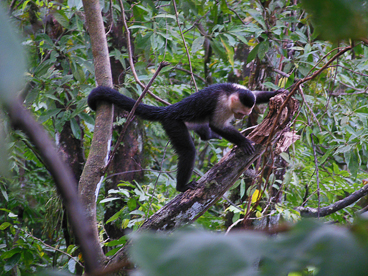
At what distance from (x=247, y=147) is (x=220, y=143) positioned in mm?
1424

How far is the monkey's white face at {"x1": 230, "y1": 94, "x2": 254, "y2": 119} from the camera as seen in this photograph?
2934 millimetres

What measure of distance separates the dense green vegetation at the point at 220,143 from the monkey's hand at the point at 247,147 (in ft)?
0.62

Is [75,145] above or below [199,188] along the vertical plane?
above

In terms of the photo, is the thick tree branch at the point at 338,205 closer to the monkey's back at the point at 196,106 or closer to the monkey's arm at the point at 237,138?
the monkey's arm at the point at 237,138

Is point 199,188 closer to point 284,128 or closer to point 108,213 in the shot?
point 284,128

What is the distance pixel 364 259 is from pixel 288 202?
351 centimetres

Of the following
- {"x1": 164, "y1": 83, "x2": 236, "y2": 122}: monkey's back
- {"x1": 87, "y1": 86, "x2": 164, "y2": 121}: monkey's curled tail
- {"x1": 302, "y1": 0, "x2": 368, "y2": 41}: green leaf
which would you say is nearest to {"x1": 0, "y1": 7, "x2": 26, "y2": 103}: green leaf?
{"x1": 302, "y1": 0, "x2": 368, "y2": 41}: green leaf

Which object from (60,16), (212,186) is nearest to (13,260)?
(212,186)

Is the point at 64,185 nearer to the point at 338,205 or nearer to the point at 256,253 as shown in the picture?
the point at 256,253

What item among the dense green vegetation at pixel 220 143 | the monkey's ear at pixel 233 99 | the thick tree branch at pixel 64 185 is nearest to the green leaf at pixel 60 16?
the dense green vegetation at pixel 220 143

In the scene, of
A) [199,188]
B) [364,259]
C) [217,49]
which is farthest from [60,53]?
[364,259]

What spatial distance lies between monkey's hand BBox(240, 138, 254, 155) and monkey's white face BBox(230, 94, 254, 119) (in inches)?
25.4

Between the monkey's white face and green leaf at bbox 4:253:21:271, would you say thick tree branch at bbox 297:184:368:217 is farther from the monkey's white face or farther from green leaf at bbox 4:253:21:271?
green leaf at bbox 4:253:21:271

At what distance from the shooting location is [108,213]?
3807 millimetres
